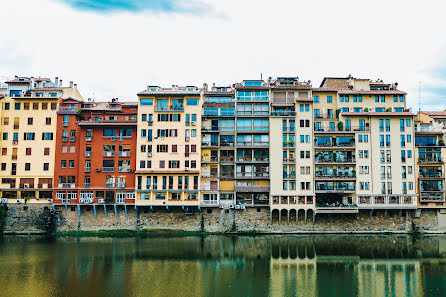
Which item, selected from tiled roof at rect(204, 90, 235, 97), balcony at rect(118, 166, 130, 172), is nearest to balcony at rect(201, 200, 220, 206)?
balcony at rect(118, 166, 130, 172)

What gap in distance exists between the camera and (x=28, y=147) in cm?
7200

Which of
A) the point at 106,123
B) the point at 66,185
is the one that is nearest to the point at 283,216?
the point at 106,123

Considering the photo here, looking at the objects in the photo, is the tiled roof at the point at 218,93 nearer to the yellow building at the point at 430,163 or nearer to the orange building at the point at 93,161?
the orange building at the point at 93,161

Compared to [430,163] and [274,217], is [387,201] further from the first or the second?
[274,217]

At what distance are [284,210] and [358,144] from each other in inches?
661

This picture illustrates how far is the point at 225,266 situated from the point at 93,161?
34.3 metres

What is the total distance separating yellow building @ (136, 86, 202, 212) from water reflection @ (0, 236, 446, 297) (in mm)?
7861

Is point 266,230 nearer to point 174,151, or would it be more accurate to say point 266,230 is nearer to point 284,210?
point 284,210

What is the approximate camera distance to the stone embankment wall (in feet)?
227

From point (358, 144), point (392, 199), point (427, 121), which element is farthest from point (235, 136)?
point (427, 121)

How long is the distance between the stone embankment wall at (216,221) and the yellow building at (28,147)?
2.93 metres

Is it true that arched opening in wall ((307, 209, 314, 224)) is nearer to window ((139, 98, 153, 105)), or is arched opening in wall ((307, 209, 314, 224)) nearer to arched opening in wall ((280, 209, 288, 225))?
arched opening in wall ((280, 209, 288, 225))

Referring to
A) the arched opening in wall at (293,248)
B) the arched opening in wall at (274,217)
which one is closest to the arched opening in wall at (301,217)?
the arched opening in wall at (274,217)

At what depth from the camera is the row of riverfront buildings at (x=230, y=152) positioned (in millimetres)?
69188
